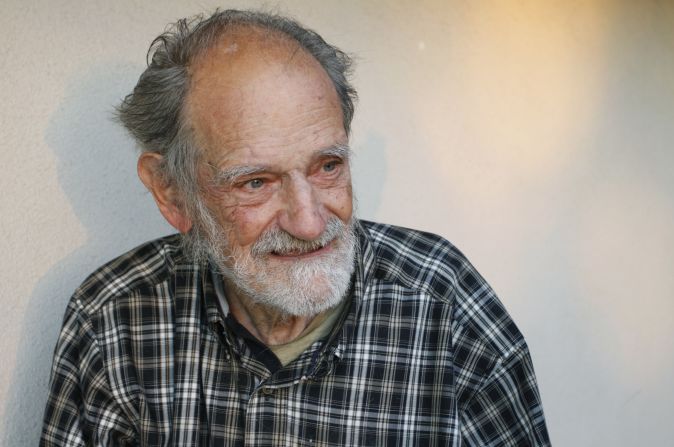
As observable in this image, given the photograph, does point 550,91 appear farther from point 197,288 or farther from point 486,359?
point 197,288

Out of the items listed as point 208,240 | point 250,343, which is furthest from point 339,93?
point 250,343

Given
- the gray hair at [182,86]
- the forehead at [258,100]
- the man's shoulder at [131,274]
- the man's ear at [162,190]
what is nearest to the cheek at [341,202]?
the forehead at [258,100]

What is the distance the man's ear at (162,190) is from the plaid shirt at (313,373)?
0.43ft

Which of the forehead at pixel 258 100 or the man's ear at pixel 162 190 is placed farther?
the man's ear at pixel 162 190

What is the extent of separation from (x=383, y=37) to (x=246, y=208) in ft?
3.74

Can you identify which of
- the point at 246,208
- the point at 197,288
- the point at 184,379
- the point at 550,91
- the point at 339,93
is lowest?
the point at 184,379

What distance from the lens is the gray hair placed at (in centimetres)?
194

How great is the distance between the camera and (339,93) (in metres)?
2.01

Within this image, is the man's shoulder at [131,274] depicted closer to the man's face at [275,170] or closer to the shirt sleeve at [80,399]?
the shirt sleeve at [80,399]

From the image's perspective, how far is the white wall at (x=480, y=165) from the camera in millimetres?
2232

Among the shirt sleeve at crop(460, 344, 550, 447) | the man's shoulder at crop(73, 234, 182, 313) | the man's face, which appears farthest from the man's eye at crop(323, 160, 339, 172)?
the shirt sleeve at crop(460, 344, 550, 447)

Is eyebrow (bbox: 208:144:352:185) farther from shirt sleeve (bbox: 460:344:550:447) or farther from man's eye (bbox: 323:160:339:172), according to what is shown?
shirt sleeve (bbox: 460:344:550:447)

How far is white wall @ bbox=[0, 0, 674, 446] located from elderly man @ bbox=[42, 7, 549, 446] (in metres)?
0.27

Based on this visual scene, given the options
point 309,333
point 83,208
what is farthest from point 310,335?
point 83,208
